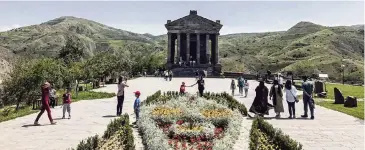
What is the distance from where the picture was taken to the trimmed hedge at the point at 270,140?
1040 cm

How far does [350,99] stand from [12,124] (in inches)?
750

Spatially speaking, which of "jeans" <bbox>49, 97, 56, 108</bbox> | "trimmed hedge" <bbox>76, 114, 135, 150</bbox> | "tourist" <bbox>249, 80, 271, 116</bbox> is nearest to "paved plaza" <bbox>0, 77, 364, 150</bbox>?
"trimmed hedge" <bbox>76, 114, 135, 150</bbox>

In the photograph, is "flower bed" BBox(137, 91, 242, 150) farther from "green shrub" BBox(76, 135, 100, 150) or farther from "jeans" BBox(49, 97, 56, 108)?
"jeans" BBox(49, 97, 56, 108)

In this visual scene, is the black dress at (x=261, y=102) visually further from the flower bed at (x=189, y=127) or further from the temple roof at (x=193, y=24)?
the temple roof at (x=193, y=24)

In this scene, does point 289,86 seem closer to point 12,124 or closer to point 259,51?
point 12,124

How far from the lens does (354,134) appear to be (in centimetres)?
1444

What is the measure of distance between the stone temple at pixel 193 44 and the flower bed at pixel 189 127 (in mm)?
50682

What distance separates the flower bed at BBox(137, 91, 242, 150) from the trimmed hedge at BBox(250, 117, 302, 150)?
851 mm

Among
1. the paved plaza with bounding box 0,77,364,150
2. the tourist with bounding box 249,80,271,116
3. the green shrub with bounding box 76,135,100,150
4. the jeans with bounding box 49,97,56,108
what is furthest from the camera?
the jeans with bounding box 49,97,56,108

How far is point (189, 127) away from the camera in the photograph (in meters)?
14.3

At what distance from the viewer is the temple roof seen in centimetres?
7419

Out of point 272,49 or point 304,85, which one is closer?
point 304,85

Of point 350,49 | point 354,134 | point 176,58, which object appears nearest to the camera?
point 354,134

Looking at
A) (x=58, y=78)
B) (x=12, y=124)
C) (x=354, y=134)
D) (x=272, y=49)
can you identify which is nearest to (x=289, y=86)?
(x=354, y=134)
